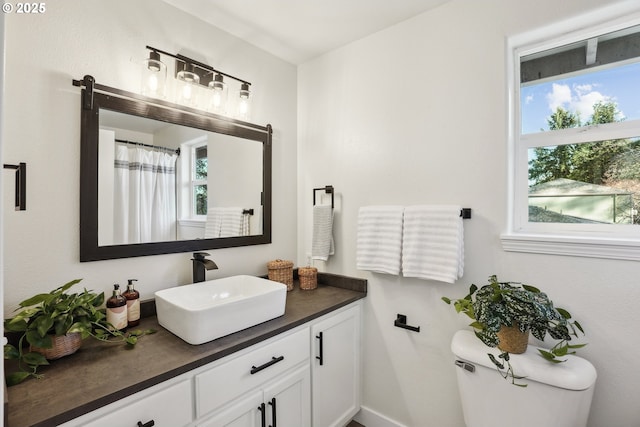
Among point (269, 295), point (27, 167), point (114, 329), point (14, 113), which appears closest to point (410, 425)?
point (269, 295)

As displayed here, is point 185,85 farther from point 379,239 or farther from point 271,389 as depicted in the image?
point 271,389

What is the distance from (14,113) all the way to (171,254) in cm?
A: 83

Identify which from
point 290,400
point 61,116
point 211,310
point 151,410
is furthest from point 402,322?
point 61,116

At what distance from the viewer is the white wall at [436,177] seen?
129 cm

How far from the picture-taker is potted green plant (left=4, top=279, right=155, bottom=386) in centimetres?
101

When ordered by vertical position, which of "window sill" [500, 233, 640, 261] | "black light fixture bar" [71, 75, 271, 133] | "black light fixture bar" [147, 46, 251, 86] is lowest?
"window sill" [500, 233, 640, 261]

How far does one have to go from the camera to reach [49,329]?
3.43 ft

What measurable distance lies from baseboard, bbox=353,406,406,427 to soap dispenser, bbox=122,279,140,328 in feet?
4.64

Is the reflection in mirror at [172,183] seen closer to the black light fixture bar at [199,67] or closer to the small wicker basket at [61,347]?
the black light fixture bar at [199,67]

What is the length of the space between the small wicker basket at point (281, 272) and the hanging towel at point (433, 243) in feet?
2.41

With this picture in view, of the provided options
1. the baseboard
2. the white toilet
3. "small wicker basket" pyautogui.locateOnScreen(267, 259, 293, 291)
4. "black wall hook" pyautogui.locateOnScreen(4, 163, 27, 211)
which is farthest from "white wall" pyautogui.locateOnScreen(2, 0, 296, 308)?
the white toilet

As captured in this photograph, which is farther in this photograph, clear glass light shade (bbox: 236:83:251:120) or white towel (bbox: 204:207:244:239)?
clear glass light shade (bbox: 236:83:251:120)

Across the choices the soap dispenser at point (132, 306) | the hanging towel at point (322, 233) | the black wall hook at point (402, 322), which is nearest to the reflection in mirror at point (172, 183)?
the soap dispenser at point (132, 306)

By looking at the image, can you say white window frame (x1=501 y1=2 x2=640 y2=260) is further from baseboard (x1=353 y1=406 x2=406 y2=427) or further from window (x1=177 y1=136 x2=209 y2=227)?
window (x1=177 y1=136 x2=209 y2=227)
